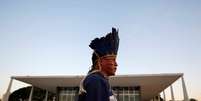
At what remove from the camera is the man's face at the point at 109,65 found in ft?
9.41

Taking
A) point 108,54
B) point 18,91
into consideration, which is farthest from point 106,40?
point 18,91

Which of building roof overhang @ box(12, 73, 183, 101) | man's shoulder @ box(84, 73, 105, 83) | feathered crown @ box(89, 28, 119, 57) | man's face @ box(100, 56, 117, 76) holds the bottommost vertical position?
man's shoulder @ box(84, 73, 105, 83)

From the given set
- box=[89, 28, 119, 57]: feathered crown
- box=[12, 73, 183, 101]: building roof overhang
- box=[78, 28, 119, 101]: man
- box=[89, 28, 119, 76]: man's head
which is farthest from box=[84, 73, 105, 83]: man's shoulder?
box=[12, 73, 183, 101]: building roof overhang

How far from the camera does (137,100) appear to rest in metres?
30.9

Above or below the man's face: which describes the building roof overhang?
above

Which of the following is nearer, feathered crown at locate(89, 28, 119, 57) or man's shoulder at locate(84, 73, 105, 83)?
man's shoulder at locate(84, 73, 105, 83)

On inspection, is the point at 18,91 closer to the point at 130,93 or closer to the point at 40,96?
the point at 40,96

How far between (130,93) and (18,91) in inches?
853

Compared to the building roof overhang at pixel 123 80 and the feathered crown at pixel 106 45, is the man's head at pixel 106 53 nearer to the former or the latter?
the feathered crown at pixel 106 45

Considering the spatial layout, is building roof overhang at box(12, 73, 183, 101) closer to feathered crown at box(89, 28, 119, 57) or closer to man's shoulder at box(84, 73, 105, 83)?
feathered crown at box(89, 28, 119, 57)

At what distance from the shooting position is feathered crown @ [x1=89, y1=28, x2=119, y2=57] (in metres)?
2.96

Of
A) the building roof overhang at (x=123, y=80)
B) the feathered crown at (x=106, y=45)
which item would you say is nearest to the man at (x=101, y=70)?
the feathered crown at (x=106, y=45)

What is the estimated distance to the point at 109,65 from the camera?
2.89 metres

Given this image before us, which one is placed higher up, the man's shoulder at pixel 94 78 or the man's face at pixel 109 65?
the man's face at pixel 109 65
